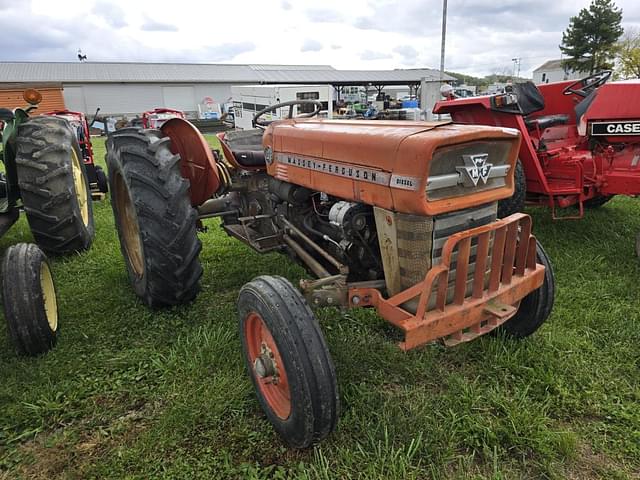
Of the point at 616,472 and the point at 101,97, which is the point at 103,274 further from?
the point at 101,97

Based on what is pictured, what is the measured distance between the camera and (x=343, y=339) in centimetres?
273

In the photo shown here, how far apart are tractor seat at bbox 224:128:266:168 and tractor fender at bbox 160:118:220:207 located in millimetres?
198

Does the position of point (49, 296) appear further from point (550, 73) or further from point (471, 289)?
point (550, 73)

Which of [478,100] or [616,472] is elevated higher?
[478,100]

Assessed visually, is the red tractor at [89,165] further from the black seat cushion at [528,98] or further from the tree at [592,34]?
the tree at [592,34]

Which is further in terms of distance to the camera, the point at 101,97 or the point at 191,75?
the point at 191,75

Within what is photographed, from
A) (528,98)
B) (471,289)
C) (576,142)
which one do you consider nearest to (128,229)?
(471,289)

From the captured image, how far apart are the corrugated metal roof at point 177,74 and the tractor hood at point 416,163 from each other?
32.5 metres

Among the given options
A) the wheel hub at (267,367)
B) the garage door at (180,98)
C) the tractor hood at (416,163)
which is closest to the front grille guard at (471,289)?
the tractor hood at (416,163)

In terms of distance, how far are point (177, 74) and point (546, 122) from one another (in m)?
38.6

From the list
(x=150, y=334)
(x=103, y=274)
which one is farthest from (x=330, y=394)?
(x=103, y=274)

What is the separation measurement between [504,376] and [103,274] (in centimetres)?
304

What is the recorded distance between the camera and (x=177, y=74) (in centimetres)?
3847

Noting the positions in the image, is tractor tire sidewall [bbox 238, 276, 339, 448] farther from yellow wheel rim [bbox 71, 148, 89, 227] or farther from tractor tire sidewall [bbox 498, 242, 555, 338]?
yellow wheel rim [bbox 71, 148, 89, 227]
